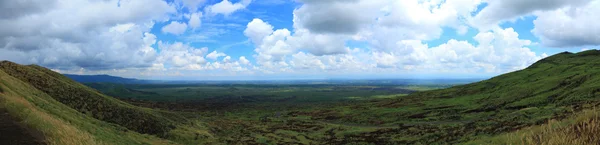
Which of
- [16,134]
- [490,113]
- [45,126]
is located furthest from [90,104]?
[490,113]

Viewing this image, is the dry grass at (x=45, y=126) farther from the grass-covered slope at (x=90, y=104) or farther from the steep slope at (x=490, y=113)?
the steep slope at (x=490, y=113)

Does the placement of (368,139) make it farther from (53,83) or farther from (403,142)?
(53,83)

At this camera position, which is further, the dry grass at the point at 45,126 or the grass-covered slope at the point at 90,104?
the grass-covered slope at the point at 90,104

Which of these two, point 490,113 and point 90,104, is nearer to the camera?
point 90,104

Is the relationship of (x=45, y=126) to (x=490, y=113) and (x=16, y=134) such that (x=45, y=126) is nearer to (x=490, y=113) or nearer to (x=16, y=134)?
(x=16, y=134)

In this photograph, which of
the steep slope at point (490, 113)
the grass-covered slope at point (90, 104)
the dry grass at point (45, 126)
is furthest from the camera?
the grass-covered slope at point (90, 104)

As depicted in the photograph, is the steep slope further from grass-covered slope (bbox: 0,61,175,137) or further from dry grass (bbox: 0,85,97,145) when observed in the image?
dry grass (bbox: 0,85,97,145)

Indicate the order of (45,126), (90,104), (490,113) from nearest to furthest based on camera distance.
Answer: (45,126) → (90,104) → (490,113)

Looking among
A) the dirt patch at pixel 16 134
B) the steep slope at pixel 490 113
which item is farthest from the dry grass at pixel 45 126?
the steep slope at pixel 490 113
